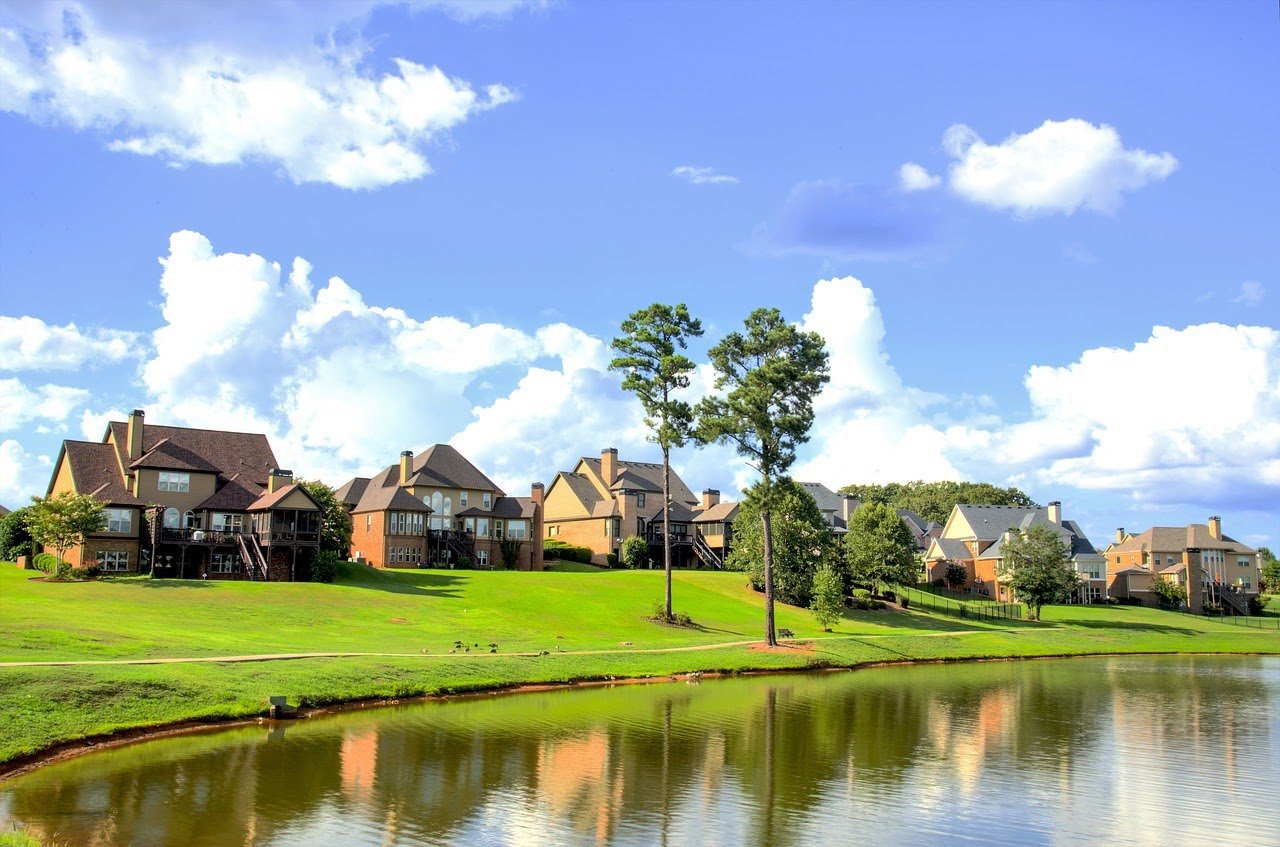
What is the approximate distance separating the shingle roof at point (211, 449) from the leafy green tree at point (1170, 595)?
86604 millimetres

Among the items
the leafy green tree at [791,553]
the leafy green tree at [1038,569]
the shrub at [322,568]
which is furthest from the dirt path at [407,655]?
the shrub at [322,568]

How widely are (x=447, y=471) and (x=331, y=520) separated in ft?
58.0

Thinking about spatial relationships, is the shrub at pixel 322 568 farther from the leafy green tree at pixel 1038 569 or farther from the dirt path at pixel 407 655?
the leafy green tree at pixel 1038 569

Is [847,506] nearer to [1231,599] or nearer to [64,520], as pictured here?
[1231,599]

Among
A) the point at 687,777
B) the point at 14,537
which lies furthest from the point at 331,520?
the point at 687,777

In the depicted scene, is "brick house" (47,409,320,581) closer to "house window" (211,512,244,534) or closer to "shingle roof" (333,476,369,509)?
"house window" (211,512,244,534)

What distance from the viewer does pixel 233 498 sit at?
245ft

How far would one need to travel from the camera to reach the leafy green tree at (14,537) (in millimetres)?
72500

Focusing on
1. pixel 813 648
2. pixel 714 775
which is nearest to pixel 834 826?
pixel 714 775

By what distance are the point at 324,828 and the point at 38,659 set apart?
2033 cm

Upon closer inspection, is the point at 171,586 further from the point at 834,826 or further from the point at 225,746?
the point at 834,826

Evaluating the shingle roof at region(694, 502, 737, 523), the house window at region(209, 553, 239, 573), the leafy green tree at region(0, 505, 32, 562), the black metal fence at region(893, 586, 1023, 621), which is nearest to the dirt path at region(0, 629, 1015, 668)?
the black metal fence at region(893, 586, 1023, 621)

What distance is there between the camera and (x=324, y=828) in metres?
19.5

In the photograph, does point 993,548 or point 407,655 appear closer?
point 407,655
